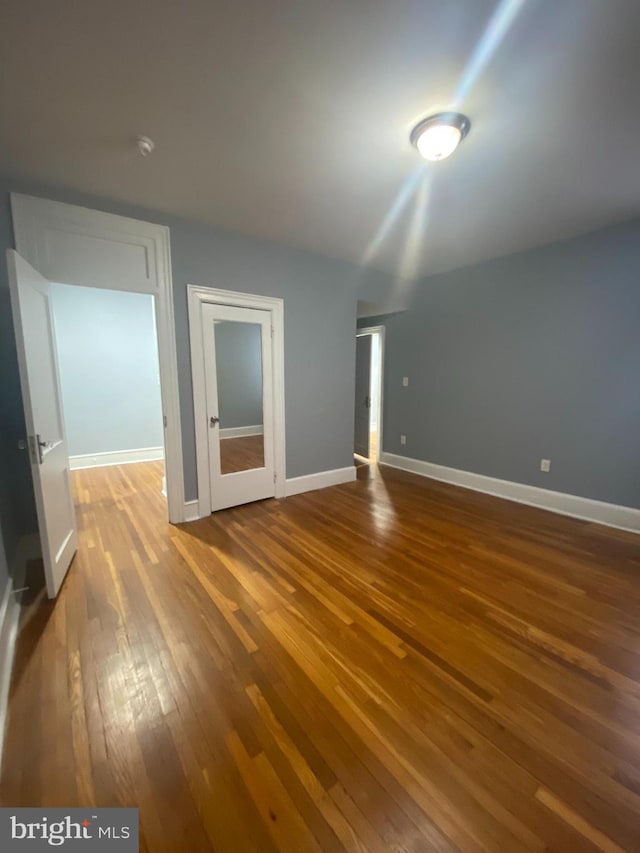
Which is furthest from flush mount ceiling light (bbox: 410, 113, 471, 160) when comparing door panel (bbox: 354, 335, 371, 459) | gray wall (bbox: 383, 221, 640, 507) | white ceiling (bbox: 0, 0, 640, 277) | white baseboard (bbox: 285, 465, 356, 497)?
door panel (bbox: 354, 335, 371, 459)

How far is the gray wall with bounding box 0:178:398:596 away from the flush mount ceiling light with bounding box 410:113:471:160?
72.2 inches

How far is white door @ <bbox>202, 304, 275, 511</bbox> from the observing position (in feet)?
10.3

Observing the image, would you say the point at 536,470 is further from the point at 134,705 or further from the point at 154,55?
the point at 154,55

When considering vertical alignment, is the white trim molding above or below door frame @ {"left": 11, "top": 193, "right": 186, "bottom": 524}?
below

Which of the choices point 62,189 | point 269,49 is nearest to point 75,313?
point 62,189

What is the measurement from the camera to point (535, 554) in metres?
2.60

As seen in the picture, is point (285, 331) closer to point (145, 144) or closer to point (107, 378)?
point (145, 144)

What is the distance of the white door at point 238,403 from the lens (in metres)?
3.15

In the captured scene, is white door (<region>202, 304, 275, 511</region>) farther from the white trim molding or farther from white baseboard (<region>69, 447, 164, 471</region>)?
white baseboard (<region>69, 447, 164, 471</region>)

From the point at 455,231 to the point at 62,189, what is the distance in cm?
316

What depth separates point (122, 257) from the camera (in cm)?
263

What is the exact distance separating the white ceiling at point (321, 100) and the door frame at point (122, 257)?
0.19 m

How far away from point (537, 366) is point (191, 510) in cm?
379

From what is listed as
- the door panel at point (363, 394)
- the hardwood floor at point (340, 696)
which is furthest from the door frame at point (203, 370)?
the door panel at point (363, 394)
